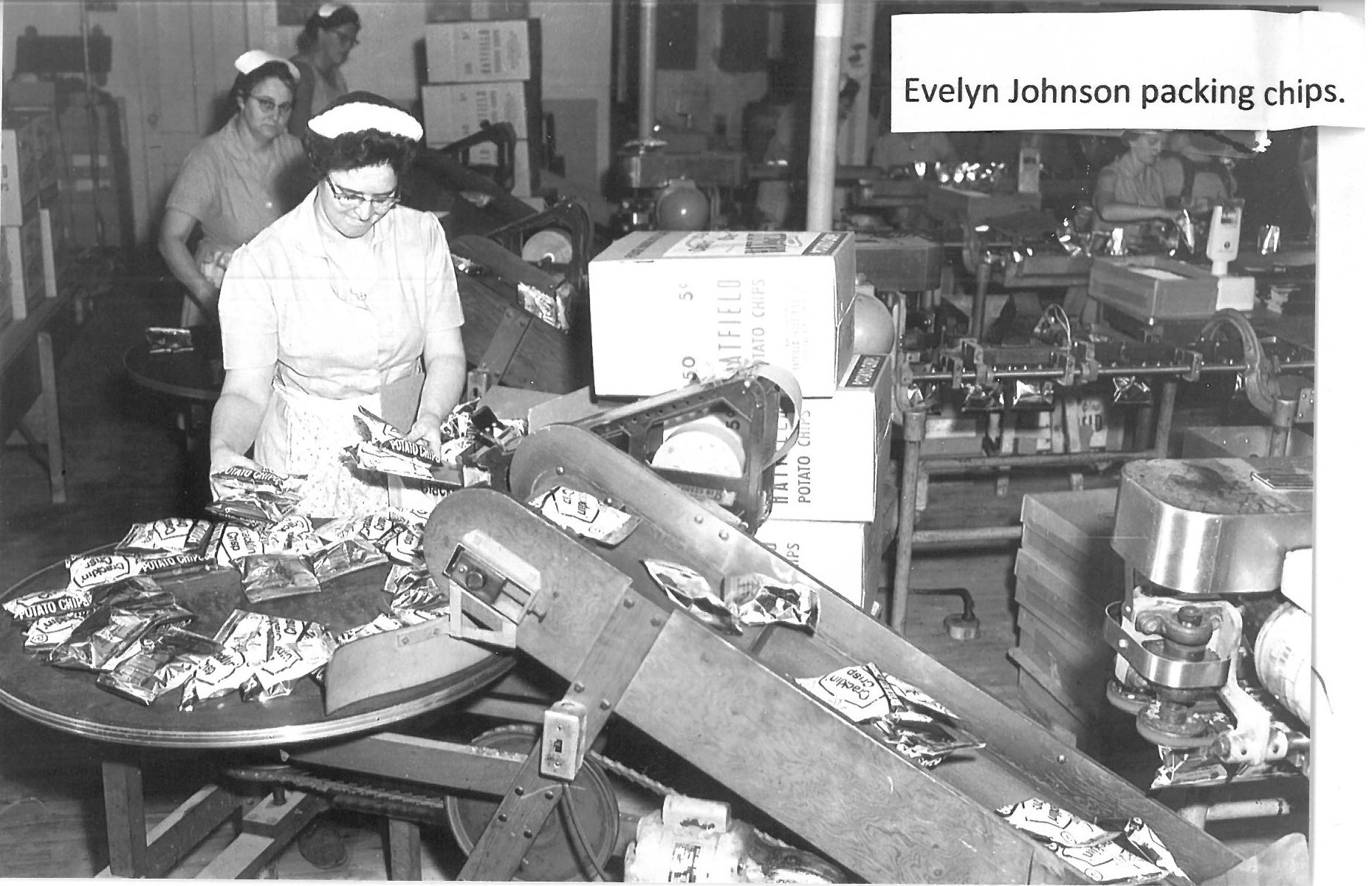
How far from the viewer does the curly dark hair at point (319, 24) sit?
329 cm

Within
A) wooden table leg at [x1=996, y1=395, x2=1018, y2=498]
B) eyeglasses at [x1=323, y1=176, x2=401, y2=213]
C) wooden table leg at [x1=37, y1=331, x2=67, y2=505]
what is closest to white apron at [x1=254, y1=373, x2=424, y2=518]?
eyeglasses at [x1=323, y1=176, x2=401, y2=213]

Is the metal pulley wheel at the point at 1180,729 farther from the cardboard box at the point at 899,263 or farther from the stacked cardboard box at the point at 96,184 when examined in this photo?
the stacked cardboard box at the point at 96,184

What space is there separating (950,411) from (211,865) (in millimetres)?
3184

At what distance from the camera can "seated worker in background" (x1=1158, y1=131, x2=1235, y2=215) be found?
12.1 feet

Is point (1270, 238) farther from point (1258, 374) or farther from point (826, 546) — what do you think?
point (826, 546)

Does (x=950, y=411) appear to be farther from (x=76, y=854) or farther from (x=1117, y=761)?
(x=76, y=854)

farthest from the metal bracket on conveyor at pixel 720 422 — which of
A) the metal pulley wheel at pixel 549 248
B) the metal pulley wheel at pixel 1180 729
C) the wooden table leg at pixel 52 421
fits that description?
the wooden table leg at pixel 52 421

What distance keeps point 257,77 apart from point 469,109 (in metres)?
2.08

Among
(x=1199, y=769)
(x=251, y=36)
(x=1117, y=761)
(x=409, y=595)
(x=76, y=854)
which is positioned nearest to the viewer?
(x=1199, y=769)

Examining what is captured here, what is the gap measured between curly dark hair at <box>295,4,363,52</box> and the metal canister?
271 cm

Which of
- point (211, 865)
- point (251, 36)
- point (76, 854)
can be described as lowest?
point (76, 854)

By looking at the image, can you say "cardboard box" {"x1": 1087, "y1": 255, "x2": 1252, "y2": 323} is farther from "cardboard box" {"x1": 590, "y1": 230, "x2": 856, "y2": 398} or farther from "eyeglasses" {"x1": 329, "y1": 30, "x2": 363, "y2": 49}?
"eyeglasses" {"x1": 329, "y1": 30, "x2": 363, "y2": 49}

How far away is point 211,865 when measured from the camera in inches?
73.1

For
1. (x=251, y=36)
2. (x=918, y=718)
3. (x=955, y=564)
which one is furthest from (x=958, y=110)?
(x=251, y=36)
